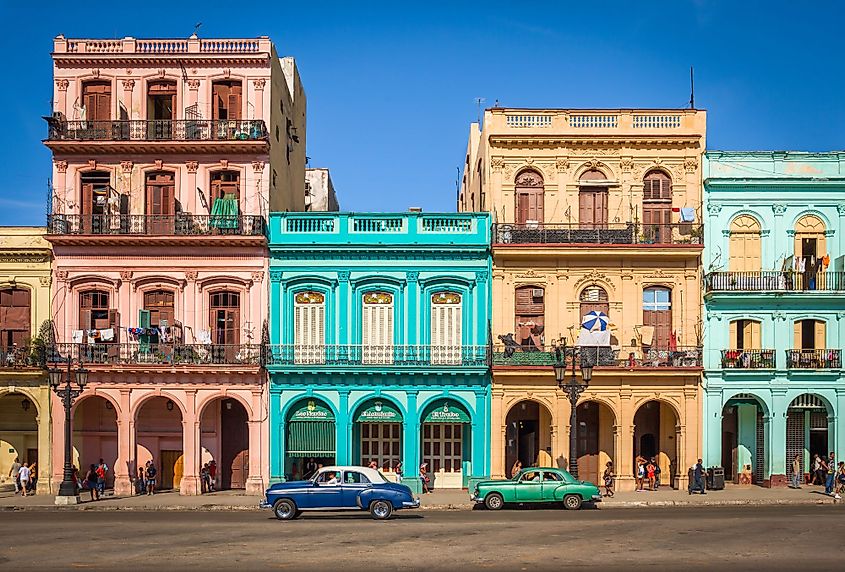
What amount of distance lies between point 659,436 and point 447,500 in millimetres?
9995

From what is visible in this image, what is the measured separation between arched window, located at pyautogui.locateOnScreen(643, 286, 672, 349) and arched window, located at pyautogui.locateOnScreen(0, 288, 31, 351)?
75.5ft

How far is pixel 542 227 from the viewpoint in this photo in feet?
119

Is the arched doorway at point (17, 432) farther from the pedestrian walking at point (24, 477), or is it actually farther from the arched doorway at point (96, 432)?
the pedestrian walking at point (24, 477)

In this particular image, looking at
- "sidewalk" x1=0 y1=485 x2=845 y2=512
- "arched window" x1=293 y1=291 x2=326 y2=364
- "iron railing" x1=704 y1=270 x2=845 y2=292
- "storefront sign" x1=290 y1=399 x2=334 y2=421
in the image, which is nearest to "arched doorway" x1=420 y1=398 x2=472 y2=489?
"sidewalk" x1=0 y1=485 x2=845 y2=512

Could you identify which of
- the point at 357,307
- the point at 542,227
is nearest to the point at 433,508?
the point at 357,307

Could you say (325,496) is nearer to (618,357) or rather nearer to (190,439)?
(190,439)

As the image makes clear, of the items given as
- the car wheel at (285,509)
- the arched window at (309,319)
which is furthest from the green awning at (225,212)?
the car wheel at (285,509)

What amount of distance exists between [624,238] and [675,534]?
15.7 m

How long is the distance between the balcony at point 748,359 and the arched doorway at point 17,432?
26063 mm

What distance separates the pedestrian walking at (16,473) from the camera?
3497 cm

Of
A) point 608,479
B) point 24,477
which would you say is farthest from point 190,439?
point 608,479

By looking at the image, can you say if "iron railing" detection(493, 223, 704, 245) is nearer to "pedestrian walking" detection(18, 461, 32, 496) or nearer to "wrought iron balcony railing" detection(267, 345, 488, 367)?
"wrought iron balcony railing" detection(267, 345, 488, 367)

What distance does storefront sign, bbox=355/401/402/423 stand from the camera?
35.8 meters

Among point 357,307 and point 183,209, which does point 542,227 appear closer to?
point 357,307
